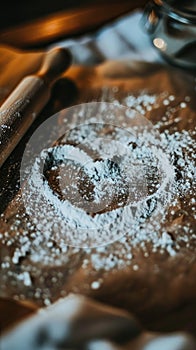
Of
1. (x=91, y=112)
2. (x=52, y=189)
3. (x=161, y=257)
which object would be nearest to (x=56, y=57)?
(x=91, y=112)

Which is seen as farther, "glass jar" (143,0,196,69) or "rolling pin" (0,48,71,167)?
"glass jar" (143,0,196,69)

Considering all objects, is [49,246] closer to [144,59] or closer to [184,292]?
[184,292]

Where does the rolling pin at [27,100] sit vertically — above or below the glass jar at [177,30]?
above

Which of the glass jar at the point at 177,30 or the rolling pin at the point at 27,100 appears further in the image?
the glass jar at the point at 177,30

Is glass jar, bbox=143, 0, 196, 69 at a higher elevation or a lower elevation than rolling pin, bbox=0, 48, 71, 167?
lower
